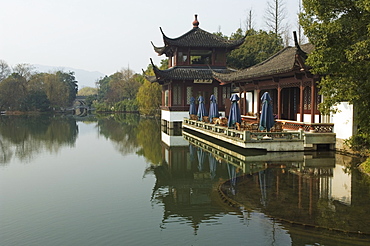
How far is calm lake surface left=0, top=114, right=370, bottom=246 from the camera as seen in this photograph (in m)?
6.85

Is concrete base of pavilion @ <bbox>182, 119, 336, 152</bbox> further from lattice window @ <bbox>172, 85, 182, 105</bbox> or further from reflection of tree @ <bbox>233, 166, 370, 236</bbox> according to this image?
Answer: lattice window @ <bbox>172, 85, 182, 105</bbox>

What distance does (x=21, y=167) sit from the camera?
14.3 metres

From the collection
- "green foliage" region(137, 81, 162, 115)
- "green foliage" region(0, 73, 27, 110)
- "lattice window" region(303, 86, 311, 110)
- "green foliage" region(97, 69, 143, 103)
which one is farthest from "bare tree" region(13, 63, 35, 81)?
"lattice window" region(303, 86, 311, 110)

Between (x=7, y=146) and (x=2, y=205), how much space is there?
42.5 ft

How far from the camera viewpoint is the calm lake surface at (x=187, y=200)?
6852 mm

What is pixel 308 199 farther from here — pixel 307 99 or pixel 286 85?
pixel 286 85

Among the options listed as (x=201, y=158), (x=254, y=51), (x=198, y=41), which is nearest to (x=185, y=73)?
(x=198, y=41)

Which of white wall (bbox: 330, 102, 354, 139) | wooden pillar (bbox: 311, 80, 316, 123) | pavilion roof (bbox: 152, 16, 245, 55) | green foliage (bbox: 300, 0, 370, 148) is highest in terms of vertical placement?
pavilion roof (bbox: 152, 16, 245, 55)

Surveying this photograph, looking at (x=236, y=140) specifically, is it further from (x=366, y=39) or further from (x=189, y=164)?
(x=366, y=39)

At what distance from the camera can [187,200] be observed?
368 inches

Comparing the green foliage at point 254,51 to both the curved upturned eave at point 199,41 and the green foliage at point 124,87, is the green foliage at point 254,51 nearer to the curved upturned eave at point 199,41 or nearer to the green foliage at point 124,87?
the curved upturned eave at point 199,41

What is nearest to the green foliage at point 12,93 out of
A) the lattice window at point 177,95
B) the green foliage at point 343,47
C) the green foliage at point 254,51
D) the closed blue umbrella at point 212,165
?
the green foliage at point 254,51

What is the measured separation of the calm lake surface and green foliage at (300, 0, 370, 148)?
2.43 meters

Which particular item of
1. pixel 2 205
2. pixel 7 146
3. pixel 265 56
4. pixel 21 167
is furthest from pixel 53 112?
pixel 2 205
